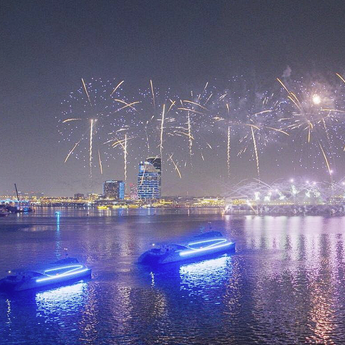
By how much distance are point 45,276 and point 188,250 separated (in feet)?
41.1

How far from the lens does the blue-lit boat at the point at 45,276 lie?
21.5m

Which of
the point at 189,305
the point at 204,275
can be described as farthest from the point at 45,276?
the point at 204,275

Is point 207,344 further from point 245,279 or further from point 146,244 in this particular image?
point 146,244

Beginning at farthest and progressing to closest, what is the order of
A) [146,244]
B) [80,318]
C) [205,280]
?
[146,244], [205,280], [80,318]

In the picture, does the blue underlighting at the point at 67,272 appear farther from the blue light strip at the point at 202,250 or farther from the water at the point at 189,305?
the blue light strip at the point at 202,250

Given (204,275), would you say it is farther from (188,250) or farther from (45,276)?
(45,276)

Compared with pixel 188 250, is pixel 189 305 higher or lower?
lower

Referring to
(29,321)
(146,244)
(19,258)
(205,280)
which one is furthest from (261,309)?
(146,244)

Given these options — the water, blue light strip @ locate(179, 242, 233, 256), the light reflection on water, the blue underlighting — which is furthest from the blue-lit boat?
blue light strip @ locate(179, 242, 233, 256)

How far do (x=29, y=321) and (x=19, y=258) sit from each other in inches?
707

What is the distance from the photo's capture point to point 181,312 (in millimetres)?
17219

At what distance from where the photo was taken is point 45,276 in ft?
74.4

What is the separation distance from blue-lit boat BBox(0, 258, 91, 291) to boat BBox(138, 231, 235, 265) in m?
5.85

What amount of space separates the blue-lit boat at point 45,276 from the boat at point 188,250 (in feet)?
19.2
